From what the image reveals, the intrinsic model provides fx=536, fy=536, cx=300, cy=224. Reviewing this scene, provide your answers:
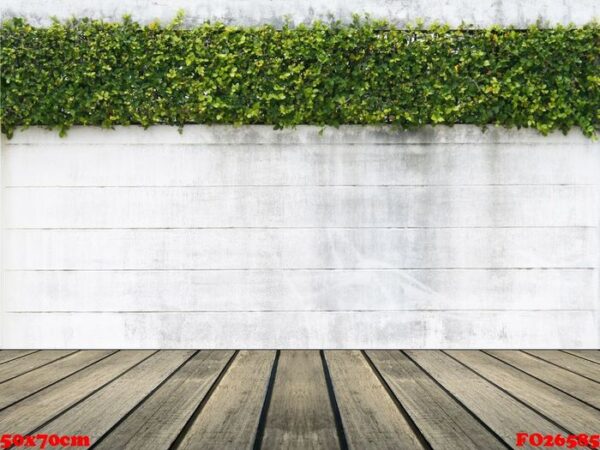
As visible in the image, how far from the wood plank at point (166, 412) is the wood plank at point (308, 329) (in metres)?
0.60

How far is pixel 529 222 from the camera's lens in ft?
12.6

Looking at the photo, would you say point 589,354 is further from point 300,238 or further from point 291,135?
point 291,135

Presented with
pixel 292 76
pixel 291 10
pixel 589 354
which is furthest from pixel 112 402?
pixel 589 354

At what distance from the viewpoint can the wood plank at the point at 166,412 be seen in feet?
6.21

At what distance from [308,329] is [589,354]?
1931mm

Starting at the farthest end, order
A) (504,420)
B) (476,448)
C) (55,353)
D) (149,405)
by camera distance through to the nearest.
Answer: (55,353) < (149,405) < (504,420) < (476,448)

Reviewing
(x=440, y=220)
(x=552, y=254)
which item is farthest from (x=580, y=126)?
(x=440, y=220)

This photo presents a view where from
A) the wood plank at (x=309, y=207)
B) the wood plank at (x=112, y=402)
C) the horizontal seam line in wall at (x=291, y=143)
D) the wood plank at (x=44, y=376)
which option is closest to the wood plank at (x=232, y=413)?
the wood plank at (x=112, y=402)

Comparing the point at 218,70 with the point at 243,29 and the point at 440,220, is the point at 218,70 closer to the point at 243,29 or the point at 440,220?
the point at 243,29

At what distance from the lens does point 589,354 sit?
12.0 feet

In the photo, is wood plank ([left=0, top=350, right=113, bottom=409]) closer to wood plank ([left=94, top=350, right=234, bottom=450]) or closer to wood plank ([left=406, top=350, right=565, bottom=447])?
wood plank ([left=94, top=350, right=234, bottom=450])

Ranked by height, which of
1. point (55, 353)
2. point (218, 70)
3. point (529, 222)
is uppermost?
point (218, 70)

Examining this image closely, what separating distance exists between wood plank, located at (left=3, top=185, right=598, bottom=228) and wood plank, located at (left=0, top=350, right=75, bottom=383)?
0.89 meters

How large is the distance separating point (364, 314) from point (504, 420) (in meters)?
1.72
